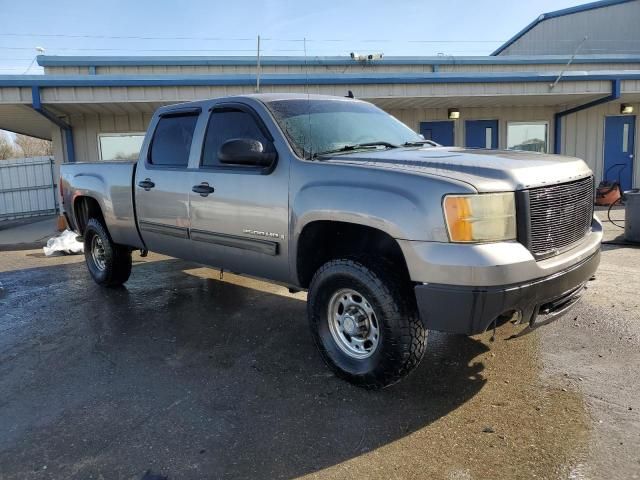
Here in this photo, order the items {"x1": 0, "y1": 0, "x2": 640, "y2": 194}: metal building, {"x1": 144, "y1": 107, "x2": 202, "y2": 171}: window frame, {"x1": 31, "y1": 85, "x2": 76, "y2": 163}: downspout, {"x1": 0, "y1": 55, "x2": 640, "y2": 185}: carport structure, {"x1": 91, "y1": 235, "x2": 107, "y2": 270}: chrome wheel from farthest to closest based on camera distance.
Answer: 1. {"x1": 0, "y1": 0, "x2": 640, "y2": 194}: metal building
2. {"x1": 0, "y1": 55, "x2": 640, "y2": 185}: carport structure
3. {"x1": 31, "y1": 85, "x2": 76, "y2": 163}: downspout
4. {"x1": 91, "y1": 235, "x2": 107, "y2": 270}: chrome wheel
5. {"x1": 144, "y1": 107, "x2": 202, "y2": 171}: window frame

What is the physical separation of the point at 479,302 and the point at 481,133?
12463 mm

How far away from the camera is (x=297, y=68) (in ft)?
51.0

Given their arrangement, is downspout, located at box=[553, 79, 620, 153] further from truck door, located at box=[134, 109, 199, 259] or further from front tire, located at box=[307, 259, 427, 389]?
front tire, located at box=[307, 259, 427, 389]

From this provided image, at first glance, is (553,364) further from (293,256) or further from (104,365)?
(104,365)

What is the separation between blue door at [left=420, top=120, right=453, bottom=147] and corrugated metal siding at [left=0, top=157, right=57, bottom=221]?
44.4 feet

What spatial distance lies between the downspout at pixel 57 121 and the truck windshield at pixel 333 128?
821 centimetres

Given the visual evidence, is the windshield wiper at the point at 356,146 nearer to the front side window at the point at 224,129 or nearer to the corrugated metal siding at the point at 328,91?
the front side window at the point at 224,129

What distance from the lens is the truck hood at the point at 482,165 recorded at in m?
3.09

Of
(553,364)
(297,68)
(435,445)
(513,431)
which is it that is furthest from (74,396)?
(297,68)

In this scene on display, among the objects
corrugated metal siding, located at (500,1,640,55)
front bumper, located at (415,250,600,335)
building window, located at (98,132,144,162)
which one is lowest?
front bumper, located at (415,250,600,335)

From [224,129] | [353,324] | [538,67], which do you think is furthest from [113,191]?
[538,67]

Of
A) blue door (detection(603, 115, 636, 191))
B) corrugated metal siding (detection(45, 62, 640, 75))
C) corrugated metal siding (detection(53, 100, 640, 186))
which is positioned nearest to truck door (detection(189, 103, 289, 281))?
corrugated metal siding (detection(53, 100, 640, 186))

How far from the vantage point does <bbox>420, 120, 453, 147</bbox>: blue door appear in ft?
46.4

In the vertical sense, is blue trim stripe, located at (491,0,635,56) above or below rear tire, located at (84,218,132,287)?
above
